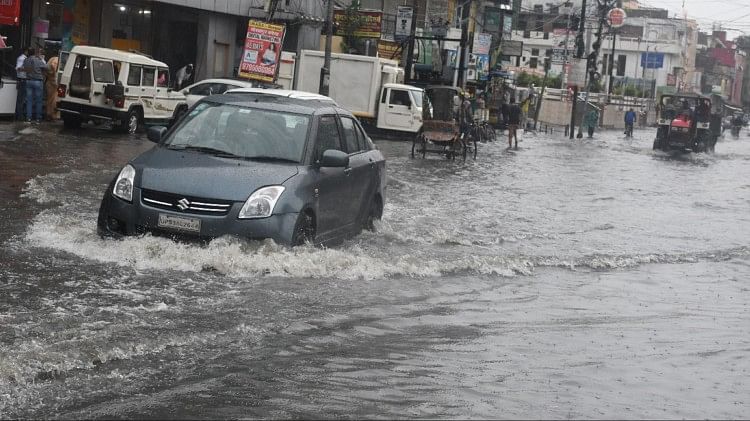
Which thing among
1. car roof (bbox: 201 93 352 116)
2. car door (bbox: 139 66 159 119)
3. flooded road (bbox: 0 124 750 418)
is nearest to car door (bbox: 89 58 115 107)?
car door (bbox: 139 66 159 119)

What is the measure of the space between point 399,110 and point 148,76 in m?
11.8

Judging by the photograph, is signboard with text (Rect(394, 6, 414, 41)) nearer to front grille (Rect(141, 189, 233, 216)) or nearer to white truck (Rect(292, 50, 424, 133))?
white truck (Rect(292, 50, 424, 133))

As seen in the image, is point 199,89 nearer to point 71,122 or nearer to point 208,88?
point 208,88

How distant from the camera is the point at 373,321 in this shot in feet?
27.7

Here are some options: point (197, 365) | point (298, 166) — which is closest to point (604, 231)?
point (298, 166)

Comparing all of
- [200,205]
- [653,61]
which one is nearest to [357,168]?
[200,205]

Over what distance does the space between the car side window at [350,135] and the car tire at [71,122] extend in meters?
15.6

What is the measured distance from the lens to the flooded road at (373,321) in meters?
6.08

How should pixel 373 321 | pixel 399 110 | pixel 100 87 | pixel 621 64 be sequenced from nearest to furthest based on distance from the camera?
pixel 373 321
pixel 100 87
pixel 399 110
pixel 621 64

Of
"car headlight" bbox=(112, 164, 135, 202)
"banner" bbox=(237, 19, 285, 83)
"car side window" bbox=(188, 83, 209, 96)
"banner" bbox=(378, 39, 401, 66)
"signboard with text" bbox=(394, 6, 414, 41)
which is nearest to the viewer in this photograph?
"car headlight" bbox=(112, 164, 135, 202)

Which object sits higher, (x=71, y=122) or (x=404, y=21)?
(x=404, y=21)

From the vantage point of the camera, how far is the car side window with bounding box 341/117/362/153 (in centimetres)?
1171

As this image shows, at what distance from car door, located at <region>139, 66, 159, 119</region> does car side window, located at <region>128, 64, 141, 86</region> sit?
0.17 m

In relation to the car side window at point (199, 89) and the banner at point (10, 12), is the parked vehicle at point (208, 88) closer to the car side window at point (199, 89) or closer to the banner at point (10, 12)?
the car side window at point (199, 89)
